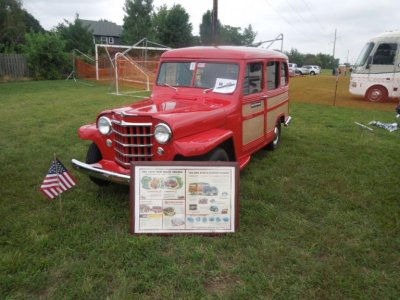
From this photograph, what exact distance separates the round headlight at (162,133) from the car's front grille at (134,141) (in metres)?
0.10

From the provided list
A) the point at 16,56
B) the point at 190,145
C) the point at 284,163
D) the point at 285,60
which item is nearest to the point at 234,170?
the point at 190,145

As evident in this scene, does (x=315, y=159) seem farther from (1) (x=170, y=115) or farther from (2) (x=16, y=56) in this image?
(2) (x=16, y=56)

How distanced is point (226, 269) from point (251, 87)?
2828 mm

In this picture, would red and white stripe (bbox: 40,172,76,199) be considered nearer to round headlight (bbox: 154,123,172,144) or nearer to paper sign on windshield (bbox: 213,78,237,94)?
round headlight (bbox: 154,123,172,144)

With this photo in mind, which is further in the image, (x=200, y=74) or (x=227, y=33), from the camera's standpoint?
(x=227, y=33)

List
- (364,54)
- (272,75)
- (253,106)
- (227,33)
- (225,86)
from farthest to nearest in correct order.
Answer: (227,33), (364,54), (272,75), (253,106), (225,86)

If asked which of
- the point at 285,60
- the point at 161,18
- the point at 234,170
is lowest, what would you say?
the point at 234,170

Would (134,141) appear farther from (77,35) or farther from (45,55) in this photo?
(77,35)

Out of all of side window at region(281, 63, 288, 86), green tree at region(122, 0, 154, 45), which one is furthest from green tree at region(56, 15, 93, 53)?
side window at region(281, 63, 288, 86)

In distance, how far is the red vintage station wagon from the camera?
3783 mm

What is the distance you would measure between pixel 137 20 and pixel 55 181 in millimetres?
39028

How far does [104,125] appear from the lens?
412cm

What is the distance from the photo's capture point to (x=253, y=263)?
3.12 metres

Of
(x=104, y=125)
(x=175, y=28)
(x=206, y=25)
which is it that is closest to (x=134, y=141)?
(x=104, y=125)
